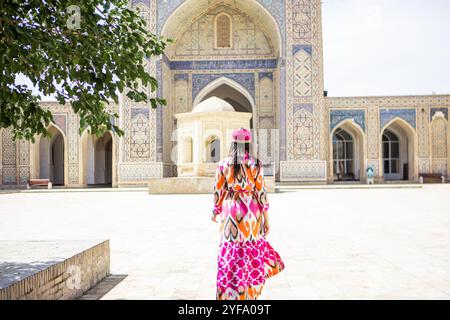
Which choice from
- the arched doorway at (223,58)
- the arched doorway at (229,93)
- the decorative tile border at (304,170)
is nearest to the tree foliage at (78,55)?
the decorative tile border at (304,170)

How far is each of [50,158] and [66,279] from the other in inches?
794

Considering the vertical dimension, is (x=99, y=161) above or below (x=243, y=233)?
above

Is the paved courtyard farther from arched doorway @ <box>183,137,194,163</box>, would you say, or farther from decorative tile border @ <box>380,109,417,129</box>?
decorative tile border @ <box>380,109,417,129</box>

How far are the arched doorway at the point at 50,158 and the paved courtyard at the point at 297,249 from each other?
12.8m

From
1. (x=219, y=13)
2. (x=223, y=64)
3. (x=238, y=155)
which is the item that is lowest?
(x=238, y=155)

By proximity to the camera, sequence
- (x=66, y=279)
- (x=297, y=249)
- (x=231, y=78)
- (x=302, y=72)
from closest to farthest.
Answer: (x=66, y=279) < (x=297, y=249) < (x=302, y=72) < (x=231, y=78)

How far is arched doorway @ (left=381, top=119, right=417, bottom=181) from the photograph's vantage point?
792 inches

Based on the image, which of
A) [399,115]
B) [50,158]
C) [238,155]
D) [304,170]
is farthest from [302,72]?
[238,155]

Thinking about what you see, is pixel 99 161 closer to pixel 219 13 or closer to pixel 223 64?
pixel 223 64

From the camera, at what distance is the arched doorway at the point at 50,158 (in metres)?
20.0

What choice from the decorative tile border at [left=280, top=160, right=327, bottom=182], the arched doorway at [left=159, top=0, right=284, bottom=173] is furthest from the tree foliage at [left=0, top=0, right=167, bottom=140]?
the arched doorway at [left=159, top=0, right=284, bottom=173]

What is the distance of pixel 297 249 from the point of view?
4352 millimetres
